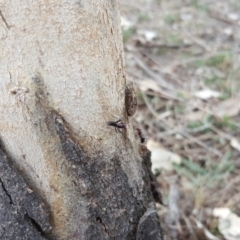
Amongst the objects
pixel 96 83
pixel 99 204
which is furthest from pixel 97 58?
pixel 99 204

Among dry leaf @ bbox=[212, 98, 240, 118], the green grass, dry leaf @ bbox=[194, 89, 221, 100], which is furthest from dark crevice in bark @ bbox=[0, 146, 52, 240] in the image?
the green grass

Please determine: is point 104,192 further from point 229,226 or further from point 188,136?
point 188,136

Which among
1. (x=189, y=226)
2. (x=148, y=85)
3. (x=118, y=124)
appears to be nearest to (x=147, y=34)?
(x=148, y=85)

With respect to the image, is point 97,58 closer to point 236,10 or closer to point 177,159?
point 177,159

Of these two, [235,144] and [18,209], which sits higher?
[18,209]

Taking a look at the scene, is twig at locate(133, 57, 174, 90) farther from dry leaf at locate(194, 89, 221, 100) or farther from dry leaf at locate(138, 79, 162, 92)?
dry leaf at locate(194, 89, 221, 100)
